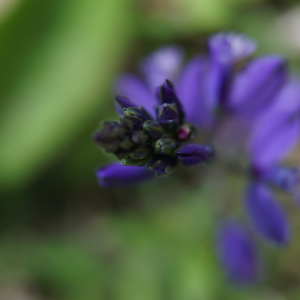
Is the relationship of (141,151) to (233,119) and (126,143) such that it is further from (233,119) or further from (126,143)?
(233,119)

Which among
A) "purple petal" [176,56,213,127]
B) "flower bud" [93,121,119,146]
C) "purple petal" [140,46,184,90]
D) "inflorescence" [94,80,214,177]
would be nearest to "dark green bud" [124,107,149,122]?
"inflorescence" [94,80,214,177]

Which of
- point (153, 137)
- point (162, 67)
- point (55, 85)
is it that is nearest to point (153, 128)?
point (153, 137)

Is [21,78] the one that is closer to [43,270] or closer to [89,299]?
[43,270]

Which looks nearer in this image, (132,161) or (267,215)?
(132,161)

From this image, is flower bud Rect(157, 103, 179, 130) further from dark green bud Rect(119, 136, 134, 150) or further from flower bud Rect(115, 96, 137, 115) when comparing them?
dark green bud Rect(119, 136, 134, 150)

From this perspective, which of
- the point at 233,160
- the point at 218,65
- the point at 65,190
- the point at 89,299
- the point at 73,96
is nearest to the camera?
the point at 218,65

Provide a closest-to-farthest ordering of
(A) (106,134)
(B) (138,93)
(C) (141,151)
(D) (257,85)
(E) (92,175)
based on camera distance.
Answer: (A) (106,134)
(C) (141,151)
(D) (257,85)
(B) (138,93)
(E) (92,175)

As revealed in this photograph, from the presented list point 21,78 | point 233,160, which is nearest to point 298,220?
point 233,160
